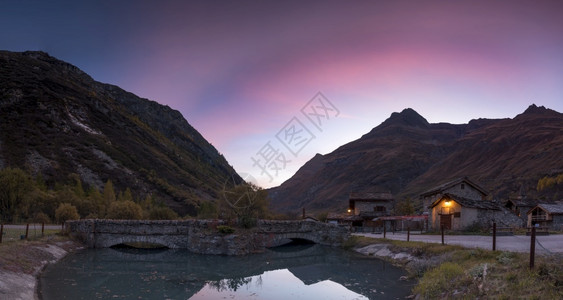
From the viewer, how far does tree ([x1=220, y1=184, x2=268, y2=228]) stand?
44.8m

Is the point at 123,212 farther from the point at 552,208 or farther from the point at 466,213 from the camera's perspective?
the point at 552,208

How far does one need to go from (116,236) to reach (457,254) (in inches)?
1427

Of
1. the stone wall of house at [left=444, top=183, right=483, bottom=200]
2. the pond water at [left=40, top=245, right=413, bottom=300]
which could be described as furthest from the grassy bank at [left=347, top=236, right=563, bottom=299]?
the stone wall of house at [left=444, top=183, right=483, bottom=200]

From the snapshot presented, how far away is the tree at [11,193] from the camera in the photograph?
51719mm

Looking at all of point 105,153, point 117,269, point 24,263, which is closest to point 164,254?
point 117,269

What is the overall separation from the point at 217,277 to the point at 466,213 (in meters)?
30.4

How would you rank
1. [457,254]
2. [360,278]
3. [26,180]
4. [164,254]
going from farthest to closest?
[26,180] → [164,254] → [360,278] → [457,254]

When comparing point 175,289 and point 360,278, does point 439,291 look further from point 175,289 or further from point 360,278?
point 175,289

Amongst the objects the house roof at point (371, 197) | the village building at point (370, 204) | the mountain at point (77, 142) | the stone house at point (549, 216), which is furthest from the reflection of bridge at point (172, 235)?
the mountain at point (77, 142)

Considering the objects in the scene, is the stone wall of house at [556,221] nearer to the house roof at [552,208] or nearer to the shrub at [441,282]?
the house roof at [552,208]

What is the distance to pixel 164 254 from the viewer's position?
40062 mm

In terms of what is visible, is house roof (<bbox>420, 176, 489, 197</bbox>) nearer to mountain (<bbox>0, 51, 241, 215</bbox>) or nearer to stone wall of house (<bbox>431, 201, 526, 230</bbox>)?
stone wall of house (<bbox>431, 201, 526, 230</bbox>)

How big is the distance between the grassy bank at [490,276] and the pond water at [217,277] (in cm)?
267

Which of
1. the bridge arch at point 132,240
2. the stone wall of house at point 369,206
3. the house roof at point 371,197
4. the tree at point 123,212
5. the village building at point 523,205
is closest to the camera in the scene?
the bridge arch at point 132,240
